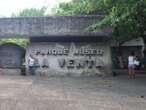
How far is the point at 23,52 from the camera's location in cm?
2361

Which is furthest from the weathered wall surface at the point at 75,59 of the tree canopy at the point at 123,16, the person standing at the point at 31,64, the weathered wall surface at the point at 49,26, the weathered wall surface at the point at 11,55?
the weathered wall surface at the point at 11,55

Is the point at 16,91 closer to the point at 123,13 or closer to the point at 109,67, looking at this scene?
the point at 123,13

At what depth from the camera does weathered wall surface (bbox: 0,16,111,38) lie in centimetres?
2120

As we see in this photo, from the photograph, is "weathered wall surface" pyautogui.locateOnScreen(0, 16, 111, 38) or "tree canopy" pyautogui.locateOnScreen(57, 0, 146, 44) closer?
"tree canopy" pyautogui.locateOnScreen(57, 0, 146, 44)

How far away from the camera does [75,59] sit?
21781 millimetres

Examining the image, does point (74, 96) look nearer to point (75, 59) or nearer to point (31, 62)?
point (75, 59)

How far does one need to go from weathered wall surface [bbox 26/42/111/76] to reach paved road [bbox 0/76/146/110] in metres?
3.95

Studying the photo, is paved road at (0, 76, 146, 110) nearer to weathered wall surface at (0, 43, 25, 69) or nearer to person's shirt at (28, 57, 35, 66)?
person's shirt at (28, 57, 35, 66)

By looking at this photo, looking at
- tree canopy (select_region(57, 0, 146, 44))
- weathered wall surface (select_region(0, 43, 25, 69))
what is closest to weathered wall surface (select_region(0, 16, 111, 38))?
tree canopy (select_region(57, 0, 146, 44))

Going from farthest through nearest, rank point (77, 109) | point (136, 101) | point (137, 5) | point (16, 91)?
point (137, 5) → point (16, 91) → point (136, 101) → point (77, 109)

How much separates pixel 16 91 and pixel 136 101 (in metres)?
4.86

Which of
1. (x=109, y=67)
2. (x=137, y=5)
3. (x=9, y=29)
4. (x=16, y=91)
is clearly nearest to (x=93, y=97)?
(x=16, y=91)

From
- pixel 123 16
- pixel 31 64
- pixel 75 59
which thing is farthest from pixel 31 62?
pixel 123 16

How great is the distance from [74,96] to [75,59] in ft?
27.3
